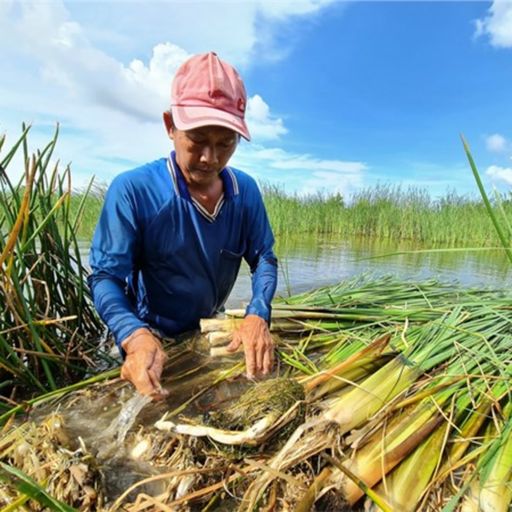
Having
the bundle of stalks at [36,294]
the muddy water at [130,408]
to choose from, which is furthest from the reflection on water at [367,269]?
the muddy water at [130,408]

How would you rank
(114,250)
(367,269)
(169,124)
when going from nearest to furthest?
(114,250) → (169,124) → (367,269)

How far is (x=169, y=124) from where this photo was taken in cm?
163

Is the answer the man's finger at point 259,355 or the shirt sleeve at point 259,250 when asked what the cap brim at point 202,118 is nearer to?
the shirt sleeve at point 259,250

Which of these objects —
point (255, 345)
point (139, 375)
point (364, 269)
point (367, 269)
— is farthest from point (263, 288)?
point (364, 269)

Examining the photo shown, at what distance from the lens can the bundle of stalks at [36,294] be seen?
1473mm

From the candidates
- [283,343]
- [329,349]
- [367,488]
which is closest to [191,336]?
[283,343]

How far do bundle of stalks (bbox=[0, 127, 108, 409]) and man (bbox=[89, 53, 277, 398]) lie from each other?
21cm

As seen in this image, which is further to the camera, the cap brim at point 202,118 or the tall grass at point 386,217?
the tall grass at point 386,217

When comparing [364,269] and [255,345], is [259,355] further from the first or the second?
[364,269]

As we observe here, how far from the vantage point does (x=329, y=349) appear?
1780 mm

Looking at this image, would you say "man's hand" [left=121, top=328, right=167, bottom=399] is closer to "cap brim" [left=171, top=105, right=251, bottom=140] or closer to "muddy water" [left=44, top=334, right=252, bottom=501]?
"muddy water" [left=44, top=334, right=252, bottom=501]

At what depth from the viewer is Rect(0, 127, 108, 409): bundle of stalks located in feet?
4.83

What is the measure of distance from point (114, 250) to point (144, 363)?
1.62 ft

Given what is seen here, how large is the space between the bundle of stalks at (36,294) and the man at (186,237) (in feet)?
0.70
